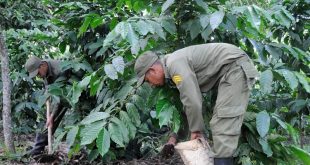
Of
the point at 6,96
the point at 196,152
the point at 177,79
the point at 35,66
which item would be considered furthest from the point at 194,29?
the point at 6,96

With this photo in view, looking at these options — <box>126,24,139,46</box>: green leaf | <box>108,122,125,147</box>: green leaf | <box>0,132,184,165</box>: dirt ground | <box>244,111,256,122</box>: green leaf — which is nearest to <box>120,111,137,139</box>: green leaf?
<box>108,122,125,147</box>: green leaf

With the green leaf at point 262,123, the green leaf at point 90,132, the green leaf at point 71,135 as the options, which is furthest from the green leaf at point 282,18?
the green leaf at point 71,135

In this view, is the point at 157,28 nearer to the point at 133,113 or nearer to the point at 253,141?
the point at 133,113

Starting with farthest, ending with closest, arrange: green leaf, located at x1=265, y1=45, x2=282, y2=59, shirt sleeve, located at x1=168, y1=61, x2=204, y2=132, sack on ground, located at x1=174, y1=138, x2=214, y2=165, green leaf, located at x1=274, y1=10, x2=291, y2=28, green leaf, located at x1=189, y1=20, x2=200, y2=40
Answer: green leaf, located at x1=265, y1=45, x2=282, y2=59 → green leaf, located at x1=189, y1=20, x2=200, y2=40 → green leaf, located at x1=274, y1=10, x2=291, y2=28 → sack on ground, located at x1=174, y1=138, x2=214, y2=165 → shirt sleeve, located at x1=168, y1=61, x2=204, y2=132

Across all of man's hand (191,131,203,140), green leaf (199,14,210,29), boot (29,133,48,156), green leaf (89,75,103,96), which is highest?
green leaf (199,14,210,29)

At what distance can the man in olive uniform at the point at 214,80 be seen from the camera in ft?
9.05

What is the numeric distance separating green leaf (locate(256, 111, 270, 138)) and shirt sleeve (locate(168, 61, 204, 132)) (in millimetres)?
418

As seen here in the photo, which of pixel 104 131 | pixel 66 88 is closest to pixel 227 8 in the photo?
pixel 104 131

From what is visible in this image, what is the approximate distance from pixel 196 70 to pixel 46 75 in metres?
2.21

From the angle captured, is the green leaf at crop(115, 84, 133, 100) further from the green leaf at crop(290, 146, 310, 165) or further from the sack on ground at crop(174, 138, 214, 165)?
the green leaf at crop(290, 146, 310, 165)

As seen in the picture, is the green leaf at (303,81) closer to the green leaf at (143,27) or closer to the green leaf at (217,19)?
the green leaf at (217,19)

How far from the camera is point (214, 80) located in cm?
298

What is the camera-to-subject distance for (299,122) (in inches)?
162

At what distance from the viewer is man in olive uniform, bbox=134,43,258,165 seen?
276cm
